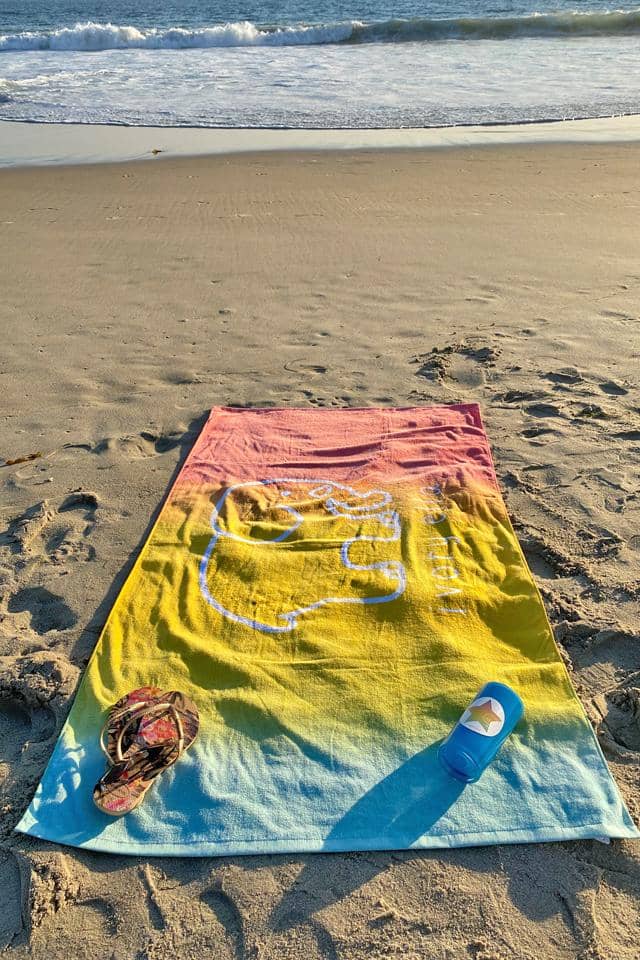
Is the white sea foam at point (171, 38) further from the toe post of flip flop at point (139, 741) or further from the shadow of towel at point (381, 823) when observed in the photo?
the shadow of towel at point (381, 823)

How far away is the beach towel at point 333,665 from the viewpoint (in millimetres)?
2299

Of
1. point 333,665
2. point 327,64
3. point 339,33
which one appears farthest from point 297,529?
point 339,33

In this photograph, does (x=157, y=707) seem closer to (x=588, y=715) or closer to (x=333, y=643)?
(x=333, y=643)

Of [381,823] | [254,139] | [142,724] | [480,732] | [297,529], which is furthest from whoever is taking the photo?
[254,139]

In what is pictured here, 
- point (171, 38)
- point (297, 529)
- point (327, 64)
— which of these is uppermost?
point (171, 38)

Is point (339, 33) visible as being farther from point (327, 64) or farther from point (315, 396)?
point (315, 396)

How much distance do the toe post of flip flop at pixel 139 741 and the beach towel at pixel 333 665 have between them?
40 millimetres

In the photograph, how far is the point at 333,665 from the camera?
281 cm

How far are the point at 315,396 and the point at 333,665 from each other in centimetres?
236

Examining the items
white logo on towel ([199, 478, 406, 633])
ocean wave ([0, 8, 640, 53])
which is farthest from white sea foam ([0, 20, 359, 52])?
white logo on towel ([199, 478, 406, 633])

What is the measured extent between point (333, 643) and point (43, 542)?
5.42 feet

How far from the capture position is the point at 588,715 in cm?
260

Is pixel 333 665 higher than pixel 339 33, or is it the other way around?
pixel 339 33

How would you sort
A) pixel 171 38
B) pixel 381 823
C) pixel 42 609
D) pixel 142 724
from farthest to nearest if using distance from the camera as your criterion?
pixel 171 38 → pixel 42 609 → pixel 142 724 → pixel 381 823
